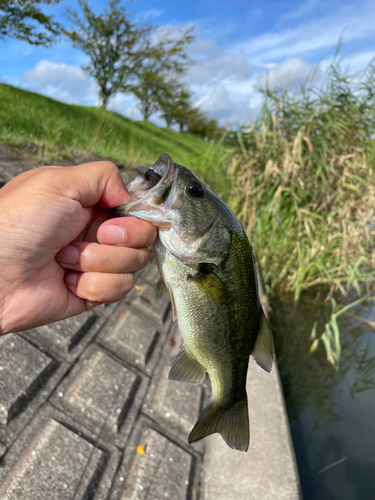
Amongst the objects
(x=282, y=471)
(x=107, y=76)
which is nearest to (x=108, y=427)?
(x=282, y=471)

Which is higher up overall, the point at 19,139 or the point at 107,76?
the point at 107,76

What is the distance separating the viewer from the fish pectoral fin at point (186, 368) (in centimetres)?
152

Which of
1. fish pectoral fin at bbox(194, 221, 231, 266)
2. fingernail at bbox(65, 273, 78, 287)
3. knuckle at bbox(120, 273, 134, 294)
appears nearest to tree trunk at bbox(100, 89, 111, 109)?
fingernail at bbox(65, 273, 78, 287)

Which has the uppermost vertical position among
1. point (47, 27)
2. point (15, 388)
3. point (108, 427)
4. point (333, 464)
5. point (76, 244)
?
point (47, 27)

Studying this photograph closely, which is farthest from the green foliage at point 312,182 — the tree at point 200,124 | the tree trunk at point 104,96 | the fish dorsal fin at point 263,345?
the tree at point 200,124

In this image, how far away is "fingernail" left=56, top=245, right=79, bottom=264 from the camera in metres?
1.54

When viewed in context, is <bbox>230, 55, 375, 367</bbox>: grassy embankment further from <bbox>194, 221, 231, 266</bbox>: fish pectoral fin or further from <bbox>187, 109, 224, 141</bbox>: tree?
<bbox>187, 109, 224, 141</bbox>: tree

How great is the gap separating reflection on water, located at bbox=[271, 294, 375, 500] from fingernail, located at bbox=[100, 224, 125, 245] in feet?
9.85

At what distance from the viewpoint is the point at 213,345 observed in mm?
1461

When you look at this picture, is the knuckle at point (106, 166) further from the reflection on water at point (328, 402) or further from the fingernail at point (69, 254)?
the reflection on water at point (328, 402)

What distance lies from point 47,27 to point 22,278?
36.4 ft

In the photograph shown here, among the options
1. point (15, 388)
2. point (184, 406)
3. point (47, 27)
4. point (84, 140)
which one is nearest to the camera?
point (15, 388)

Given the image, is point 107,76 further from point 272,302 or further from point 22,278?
point 22,278

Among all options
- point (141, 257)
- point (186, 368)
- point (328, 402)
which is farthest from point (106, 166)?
point (328, 402)
